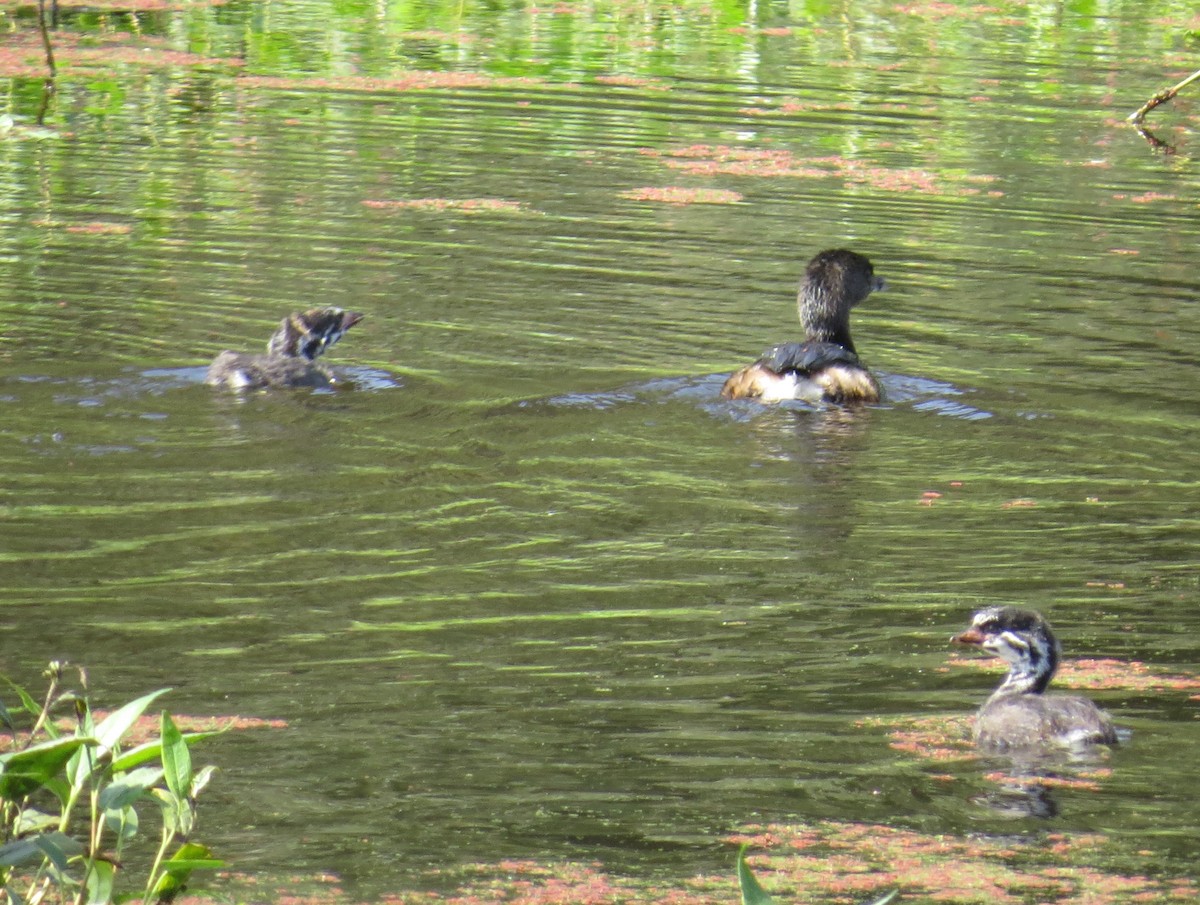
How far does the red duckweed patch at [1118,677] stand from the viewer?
661cm

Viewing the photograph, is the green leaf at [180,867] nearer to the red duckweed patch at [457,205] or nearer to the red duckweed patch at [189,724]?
the red duckweed patch at [189,724]

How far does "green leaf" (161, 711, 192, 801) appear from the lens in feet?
10.2

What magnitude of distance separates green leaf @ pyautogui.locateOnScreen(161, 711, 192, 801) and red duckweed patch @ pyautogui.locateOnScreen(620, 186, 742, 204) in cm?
1283

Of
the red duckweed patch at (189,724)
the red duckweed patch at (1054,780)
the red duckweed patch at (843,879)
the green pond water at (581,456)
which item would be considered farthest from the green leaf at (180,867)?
the red duckweed patch at (1054,780)

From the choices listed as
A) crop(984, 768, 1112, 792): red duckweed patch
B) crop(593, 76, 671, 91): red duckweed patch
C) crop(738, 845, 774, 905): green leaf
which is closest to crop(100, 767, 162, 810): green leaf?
crop(738, 845, 774, 905): green leaf

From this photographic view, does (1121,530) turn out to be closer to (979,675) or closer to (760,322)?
(979,675)

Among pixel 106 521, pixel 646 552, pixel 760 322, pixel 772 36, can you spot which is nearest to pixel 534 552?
pixel 646 552

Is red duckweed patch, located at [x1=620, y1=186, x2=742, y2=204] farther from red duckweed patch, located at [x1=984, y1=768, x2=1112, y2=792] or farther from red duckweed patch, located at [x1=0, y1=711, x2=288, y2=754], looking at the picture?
red duckweed patch, located at [x1=984, y1=768, x2=1112, y2=792]

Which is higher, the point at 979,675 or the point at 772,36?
the point at 772,36

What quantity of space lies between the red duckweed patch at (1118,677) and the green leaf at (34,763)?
4.18 meters

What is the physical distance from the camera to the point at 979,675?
692cm

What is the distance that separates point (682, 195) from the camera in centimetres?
1595

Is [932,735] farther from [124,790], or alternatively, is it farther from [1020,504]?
[124,790]

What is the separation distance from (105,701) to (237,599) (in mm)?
1122
